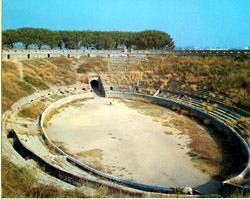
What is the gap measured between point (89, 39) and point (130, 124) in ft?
153

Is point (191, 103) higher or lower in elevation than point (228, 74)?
lower

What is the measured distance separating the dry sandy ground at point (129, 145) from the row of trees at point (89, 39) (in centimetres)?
3648

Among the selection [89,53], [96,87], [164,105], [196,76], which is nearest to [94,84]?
[96,87]

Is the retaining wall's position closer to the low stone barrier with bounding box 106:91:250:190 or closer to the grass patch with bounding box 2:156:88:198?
the low stone barrier with bounding box 106:91:250:190

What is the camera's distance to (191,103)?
83.5 ft

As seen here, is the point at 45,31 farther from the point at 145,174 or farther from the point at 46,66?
the point at 145,174

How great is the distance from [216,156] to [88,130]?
9216 mm

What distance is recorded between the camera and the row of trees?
55.8m

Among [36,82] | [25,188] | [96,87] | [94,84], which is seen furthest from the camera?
[94,84]

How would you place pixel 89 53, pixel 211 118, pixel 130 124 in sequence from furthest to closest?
pixel 89 53
pixel 130 124
pixel 211 118

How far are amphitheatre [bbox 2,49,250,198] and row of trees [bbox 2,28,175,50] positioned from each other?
18.3m

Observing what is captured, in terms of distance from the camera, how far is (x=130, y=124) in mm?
21359

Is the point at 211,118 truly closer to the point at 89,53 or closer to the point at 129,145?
the point at 129,145

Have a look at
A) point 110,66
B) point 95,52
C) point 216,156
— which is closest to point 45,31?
point 95,52
